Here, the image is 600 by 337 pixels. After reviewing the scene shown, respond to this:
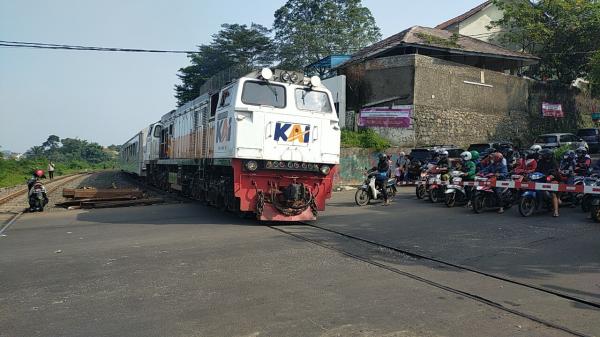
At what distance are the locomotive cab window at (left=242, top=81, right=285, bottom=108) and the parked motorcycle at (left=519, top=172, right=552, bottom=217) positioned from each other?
5988 mm

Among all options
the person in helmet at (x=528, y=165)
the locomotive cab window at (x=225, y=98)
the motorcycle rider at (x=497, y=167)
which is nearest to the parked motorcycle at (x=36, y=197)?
the locomotive cab window at (x=225, y=98)

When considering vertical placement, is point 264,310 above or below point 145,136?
below

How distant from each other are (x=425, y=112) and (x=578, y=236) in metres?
16.8

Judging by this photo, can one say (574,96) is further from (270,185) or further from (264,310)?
(264,310)

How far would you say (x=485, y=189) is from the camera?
1207cm

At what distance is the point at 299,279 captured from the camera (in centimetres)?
617

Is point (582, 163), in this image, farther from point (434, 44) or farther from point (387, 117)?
point (434, 44)

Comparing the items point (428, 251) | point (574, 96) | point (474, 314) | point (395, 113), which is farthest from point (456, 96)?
point (474, 314)

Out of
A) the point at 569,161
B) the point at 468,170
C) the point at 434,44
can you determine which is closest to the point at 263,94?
the point at 468,170

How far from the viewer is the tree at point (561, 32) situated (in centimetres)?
2956

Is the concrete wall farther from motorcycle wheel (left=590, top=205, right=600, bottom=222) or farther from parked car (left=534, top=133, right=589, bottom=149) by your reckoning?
motorcycle wheel (left=590, top=205, right=600, bottom=222)

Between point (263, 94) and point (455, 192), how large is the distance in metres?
6.04

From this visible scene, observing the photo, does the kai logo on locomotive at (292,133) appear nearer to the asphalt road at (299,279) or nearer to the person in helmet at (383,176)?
the asphalt road at (299,279)

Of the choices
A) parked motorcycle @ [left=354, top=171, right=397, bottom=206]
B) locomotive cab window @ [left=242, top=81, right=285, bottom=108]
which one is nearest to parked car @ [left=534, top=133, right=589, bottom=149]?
parked motorcycle @ [left=354, top=171, right=397, bottom=206]
